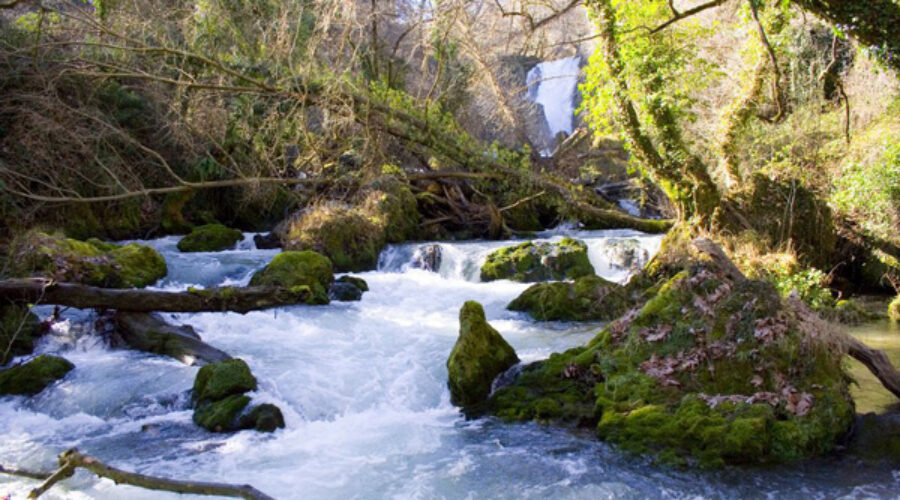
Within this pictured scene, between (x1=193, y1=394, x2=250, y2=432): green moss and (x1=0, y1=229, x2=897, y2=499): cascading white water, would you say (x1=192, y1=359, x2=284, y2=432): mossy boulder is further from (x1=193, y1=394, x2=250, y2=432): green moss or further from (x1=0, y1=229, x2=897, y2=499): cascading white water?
(x1=0, y1=229, x2=897, y2=499): cascading white water

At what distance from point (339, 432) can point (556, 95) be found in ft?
98.7

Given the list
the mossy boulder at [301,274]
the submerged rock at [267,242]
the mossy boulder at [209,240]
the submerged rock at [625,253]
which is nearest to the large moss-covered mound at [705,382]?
the mossy boulder at [301,274]

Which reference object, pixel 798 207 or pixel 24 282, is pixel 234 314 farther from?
pixel 798 207

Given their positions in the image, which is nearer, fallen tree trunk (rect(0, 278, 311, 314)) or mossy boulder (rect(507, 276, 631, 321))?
fallen tree trunk (rect(0, 278, 311, 314))

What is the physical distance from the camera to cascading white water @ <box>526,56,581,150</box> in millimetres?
33906

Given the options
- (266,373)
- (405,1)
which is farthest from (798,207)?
(266,373)

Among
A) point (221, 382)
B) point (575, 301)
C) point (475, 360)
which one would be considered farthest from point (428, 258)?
point (221, 382)

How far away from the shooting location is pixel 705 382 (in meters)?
6.53

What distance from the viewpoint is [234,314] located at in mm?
10742

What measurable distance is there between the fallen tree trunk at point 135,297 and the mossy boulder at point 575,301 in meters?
4.11

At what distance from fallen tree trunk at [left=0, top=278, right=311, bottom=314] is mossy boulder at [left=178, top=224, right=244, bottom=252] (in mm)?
5746

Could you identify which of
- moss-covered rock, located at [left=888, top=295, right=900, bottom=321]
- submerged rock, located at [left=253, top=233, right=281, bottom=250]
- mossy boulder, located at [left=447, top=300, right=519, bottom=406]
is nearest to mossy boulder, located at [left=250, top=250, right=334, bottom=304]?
submerged rock, located at [left=253, top=233, right=281, bottom=250]

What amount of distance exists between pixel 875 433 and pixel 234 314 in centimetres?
839

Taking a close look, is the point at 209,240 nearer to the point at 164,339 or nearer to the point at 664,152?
the point at 164,339
